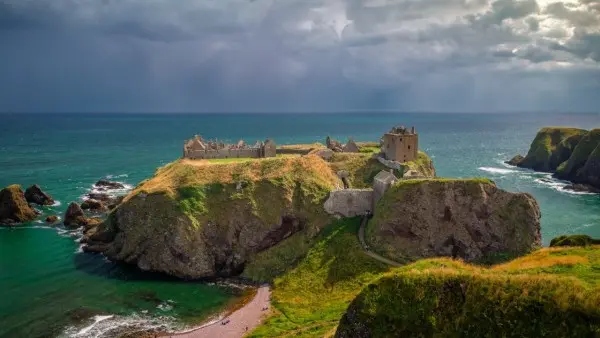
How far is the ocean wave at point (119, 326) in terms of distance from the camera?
45594 millimetres

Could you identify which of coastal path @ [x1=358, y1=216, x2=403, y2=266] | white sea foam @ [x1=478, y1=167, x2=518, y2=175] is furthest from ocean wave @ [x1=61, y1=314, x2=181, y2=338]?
white sea foam @ [x1=478, y1=167, x2=518, y2=175]

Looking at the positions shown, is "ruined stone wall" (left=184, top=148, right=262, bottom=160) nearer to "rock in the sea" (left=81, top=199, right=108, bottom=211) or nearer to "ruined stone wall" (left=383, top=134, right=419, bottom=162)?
"rock in the sea" (left=81, top=199, right=108, bottom=211)

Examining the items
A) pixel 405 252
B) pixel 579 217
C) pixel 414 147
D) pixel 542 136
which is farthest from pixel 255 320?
pixel 542 136

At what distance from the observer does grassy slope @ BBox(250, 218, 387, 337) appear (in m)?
44.8

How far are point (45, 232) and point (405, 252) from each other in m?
57.2

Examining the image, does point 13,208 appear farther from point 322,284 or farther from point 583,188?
point 583,188

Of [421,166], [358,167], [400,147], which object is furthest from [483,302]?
[421,166]

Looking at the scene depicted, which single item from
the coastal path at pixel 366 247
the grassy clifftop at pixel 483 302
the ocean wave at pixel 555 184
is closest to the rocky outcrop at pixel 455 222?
the coastal path at pixel 366 247

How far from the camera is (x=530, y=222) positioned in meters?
54.9

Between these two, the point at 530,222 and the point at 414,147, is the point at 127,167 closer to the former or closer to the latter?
the point at 414,147

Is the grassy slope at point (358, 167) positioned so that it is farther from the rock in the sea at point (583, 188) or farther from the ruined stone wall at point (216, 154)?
the rock in the sea at point (583, 188)

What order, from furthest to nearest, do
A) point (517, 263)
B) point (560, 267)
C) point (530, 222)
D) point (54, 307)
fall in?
point (530, 222)
point (54, 307)
point (517, 263)
point (560, 267)

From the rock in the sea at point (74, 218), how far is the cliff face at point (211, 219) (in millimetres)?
11457

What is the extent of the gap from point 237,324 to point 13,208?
5622 centimetres
